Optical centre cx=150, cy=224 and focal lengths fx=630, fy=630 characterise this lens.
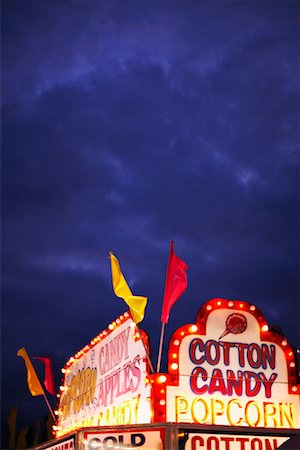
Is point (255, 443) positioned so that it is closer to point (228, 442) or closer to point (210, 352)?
point (228, 442)

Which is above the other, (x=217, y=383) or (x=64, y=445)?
(x=217, y=383)

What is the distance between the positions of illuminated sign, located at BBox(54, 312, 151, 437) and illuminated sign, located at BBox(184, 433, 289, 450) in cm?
116

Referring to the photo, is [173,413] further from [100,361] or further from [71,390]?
[71,390]

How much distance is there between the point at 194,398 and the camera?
42.1 feet

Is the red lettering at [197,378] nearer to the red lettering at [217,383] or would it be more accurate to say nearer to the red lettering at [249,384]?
the red lettering at [217,383]

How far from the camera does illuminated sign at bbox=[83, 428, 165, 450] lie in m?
11.8

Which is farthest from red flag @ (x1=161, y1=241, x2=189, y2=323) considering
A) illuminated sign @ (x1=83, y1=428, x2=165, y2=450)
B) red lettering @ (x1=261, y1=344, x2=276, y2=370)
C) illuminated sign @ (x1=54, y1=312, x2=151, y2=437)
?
illuminated sign @ (x1=83, y1=428, x2=165, y2=450)

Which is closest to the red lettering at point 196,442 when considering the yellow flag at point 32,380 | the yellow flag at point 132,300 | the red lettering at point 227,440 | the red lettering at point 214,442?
the red lettering at point 214,442

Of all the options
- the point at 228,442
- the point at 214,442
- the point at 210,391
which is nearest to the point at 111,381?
the point at 210,391

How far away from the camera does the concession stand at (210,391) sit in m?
12.1

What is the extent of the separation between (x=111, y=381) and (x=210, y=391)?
3.23 meters

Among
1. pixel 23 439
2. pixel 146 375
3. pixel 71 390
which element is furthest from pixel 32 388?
pixel 23 439

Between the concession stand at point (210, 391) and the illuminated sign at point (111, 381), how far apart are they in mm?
44

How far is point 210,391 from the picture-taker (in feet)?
42.5
